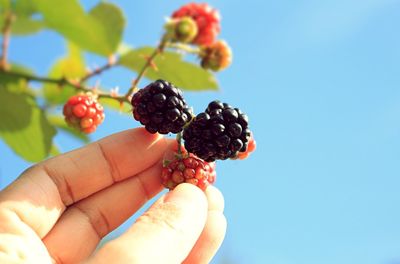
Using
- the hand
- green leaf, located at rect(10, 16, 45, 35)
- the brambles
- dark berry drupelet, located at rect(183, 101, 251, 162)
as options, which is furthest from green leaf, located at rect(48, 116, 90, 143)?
dark berry drupelet, located at rect(183, 101, 251, 162)

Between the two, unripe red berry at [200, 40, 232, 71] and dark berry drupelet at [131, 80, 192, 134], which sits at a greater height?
unripe red berry at [200, 40, 232, 71]

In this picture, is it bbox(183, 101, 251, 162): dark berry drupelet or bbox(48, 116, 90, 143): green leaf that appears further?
bbox(48, 116, 90, 143): green leaf

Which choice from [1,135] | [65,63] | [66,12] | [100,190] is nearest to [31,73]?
[65,63]

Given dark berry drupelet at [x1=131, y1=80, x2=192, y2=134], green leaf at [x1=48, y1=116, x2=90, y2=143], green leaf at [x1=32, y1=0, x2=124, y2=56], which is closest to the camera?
dark berry drupelet at [x1=131, y1=80, x2=192, y2=134]

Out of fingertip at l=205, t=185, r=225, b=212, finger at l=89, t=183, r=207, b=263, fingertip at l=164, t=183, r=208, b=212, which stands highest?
fingertip at l=205, t=185, r=225, b=212

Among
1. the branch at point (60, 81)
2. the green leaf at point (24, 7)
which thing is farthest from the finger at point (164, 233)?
the green leaf at point (24, 7)

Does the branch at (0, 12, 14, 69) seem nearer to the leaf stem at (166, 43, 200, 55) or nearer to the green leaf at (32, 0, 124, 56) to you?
the green leaf at (32, 0, 124, 56)
